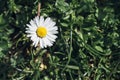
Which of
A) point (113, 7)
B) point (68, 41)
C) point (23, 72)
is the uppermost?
point (113, 7)

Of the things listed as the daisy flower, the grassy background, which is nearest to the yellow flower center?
the daisy flower

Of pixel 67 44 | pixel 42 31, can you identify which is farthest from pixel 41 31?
pixel 67 44

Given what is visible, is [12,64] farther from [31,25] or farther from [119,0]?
[119,0]

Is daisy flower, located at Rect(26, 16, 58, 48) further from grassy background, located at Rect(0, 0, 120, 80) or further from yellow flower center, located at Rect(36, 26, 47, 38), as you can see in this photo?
grassy background, located at Rect(0, 0, 120, 80)

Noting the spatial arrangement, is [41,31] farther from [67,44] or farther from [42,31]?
[67,44]

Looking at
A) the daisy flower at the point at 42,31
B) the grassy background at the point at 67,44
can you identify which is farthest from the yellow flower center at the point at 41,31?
the grassy background at the point at 67,44

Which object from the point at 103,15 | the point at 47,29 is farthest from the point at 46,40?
the point at 103,15
